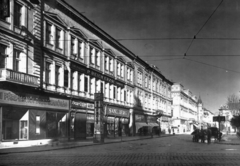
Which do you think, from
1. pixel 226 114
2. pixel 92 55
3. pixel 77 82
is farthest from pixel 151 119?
pixel 226 114

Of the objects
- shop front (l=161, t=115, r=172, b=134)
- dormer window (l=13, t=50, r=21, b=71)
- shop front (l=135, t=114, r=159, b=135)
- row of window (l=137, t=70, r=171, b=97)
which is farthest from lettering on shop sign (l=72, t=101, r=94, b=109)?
shop front (l=161, t=115, r=172, b=134)

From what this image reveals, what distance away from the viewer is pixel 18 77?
2383 centimetres

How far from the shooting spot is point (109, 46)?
150 feet

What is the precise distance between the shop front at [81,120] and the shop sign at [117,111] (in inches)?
215

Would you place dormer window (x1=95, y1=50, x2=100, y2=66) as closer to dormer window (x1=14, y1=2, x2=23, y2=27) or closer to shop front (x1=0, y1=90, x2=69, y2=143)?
shop front (x1=0, y1=90, x2=69, y2=143)

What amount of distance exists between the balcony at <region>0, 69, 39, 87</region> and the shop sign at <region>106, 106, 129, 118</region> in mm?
18586

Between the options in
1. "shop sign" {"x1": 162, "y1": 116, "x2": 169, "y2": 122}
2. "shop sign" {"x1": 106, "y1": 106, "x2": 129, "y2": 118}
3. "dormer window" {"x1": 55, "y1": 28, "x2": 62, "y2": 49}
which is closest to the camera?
"dormer window" {"x1": 55, "y1": 28, "x2": 62, "y2": 49}

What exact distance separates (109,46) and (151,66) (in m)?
22.8

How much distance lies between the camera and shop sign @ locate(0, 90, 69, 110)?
23766 mm

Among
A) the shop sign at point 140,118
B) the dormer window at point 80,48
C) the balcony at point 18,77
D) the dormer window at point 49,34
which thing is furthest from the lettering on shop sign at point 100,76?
the balcony at point 18,77

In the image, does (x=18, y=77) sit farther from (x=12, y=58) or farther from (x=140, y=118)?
(x=140, y=118)

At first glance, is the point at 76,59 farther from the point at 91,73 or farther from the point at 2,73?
the point at 2,73

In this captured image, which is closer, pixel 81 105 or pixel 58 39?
pixel 58 39

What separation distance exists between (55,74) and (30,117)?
6.12 metres
